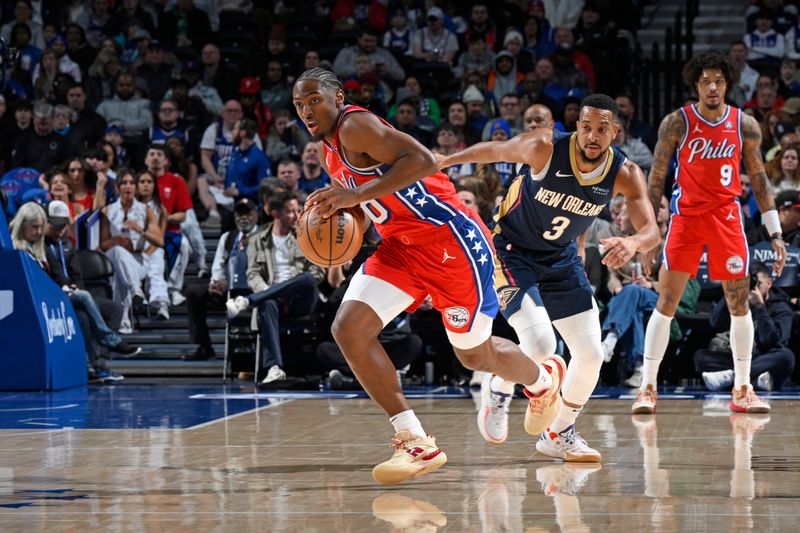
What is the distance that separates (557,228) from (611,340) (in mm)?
4183

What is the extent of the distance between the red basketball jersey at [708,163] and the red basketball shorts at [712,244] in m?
0.07

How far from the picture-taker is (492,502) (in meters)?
4.44

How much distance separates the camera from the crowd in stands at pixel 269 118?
10.5 meters

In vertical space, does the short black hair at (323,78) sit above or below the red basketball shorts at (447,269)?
above

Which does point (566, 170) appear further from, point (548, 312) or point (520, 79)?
point (520, 79)

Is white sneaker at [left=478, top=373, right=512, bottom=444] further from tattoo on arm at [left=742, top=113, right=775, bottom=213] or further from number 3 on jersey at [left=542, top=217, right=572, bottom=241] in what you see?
tattoo on arm at [left=742, top=113, right=775, bottom=213]

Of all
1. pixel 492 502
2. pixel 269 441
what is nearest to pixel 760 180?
pixel 269 441

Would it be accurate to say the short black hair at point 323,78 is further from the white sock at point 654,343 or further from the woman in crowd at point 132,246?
the woman in crowd at point 132,246

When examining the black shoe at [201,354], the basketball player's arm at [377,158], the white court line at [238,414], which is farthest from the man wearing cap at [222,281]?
the basketball player's arm at [377,158]

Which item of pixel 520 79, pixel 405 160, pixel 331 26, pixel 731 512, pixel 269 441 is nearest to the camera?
pixel 731 512

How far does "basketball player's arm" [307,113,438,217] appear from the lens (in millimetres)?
4699

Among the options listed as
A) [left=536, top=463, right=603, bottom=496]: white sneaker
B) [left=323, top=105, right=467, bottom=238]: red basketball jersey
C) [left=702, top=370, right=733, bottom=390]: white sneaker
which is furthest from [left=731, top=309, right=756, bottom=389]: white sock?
[left=323, top=105, right=467, bottom=238]: red basketball jersey

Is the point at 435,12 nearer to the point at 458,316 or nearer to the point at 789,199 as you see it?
the point at 789,199

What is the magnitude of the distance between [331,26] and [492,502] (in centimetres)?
1273
